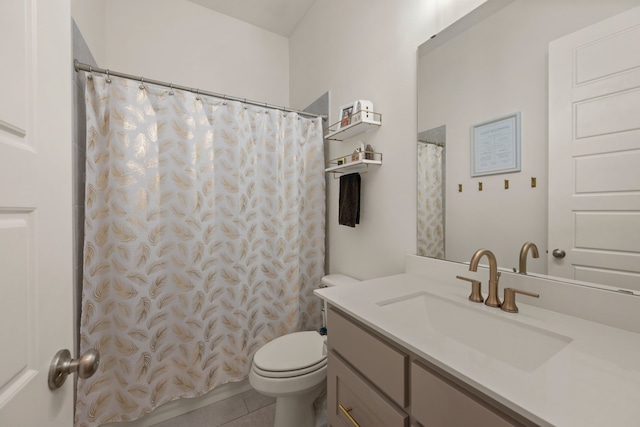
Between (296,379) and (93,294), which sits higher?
(93,294)

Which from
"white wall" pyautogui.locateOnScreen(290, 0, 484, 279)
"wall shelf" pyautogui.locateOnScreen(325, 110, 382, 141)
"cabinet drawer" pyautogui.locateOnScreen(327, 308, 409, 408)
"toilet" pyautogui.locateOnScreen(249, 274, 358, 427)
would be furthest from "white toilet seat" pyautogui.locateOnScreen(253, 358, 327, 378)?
"wall shelf" pyautogui.locateOnScreen(325, 110, 382, 141)

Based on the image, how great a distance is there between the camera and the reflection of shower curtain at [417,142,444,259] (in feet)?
3.93

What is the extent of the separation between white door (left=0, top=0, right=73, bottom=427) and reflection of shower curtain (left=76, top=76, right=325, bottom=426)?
92 cm

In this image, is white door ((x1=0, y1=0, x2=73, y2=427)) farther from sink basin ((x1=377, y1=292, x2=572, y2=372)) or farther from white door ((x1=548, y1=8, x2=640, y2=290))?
white door ((x1=548, y1=8, x2=640, y2=290))

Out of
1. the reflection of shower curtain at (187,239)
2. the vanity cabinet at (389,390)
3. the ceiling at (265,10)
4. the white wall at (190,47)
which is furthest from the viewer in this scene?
the ceiling at (265,10)

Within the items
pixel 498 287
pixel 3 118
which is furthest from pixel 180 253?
pixel 498 287

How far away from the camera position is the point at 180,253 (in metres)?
1.51

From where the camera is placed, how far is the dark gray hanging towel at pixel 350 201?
5.16 feet

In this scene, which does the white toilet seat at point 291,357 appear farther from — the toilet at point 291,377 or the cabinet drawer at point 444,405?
the cabinet drawer at point 444,405

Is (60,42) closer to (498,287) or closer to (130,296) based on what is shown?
(130,296)

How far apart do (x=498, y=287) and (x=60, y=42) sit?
56.0 inches

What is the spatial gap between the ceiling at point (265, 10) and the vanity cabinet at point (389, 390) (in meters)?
2.35

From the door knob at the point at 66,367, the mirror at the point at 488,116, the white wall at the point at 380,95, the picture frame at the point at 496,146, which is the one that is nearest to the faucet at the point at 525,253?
the mirror at the point at 488,116

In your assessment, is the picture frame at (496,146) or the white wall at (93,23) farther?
the white wall at (93,23)
